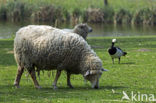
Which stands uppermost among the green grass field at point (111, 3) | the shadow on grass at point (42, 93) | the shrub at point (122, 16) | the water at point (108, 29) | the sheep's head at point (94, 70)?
the sheep's head at point (94, 70)

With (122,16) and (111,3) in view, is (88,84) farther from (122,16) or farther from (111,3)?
(111,3)

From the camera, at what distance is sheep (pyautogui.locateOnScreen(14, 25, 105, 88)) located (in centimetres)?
1445

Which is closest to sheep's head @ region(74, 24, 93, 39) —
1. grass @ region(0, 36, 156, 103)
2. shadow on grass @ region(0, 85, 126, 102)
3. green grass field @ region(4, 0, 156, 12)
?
grass @ region(0, 36, 156, 103)

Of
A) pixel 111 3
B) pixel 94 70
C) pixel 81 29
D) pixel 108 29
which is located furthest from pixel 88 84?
pixel 111 3

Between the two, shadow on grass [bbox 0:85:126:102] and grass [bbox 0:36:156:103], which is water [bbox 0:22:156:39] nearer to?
grass [bbox 0:36:156:103]

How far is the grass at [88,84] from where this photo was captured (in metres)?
12.8

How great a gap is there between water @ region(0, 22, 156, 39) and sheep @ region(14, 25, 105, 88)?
963 inches

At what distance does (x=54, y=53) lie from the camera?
47.3ft

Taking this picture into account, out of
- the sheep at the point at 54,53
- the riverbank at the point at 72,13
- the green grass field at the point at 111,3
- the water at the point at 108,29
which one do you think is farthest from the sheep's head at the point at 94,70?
the green grass field at the point at 111,3

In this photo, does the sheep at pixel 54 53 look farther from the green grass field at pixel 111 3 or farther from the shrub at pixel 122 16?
the green grass field at pixel 111 3

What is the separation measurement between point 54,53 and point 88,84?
231cm

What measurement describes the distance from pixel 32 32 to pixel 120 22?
38.4 metres

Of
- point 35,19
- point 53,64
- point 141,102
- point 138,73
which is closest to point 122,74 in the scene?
point 138,73

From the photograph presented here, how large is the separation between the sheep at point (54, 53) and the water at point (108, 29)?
2445cm
